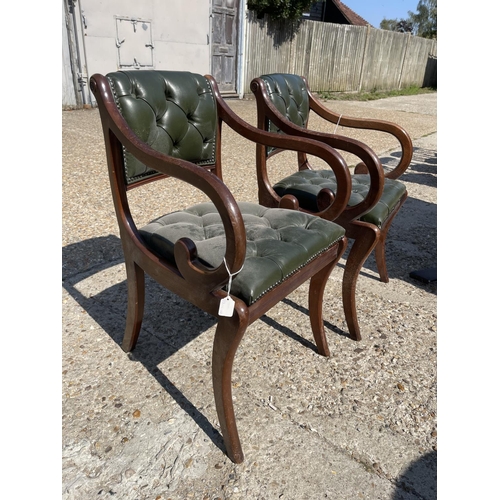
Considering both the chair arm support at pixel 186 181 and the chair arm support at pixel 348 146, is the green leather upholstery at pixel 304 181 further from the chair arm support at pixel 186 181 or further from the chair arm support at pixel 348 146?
the chair arm support at pixel 186 181

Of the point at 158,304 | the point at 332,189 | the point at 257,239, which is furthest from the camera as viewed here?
the point at 158,304

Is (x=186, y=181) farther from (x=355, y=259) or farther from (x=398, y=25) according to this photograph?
(x=398, y=25)

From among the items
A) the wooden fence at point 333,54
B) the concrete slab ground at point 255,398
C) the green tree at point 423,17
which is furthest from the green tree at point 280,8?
the green tree at point 423,17

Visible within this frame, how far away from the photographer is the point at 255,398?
1.57 metres

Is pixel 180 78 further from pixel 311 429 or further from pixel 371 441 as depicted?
pixel 371 441

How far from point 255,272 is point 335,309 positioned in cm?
107

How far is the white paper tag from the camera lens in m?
1.15

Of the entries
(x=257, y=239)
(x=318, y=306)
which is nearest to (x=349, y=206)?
(x=318, y=306)

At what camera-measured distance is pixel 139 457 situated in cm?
132

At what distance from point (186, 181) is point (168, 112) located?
0.55m

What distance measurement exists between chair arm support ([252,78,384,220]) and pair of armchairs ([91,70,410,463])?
0.01 m

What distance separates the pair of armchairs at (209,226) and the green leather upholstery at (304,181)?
12 centimetres

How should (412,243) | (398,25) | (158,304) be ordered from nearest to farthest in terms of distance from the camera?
(158,304), (412,243), (398,25)

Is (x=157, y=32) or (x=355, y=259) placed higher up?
(x=157, y=32)
